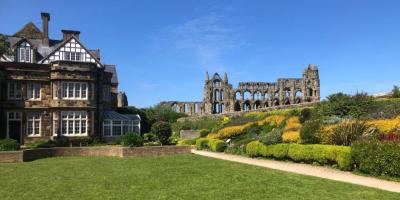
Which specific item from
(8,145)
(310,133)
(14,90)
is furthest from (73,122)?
(310,133)

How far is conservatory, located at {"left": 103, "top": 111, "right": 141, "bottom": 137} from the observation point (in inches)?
1560

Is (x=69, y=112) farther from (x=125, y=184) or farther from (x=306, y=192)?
(x=306, y=192)

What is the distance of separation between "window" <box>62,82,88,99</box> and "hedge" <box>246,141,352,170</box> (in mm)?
18016

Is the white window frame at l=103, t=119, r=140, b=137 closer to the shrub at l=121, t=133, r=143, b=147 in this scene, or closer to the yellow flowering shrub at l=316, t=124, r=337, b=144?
the shrub at l=121, t=133, r=143, b=147

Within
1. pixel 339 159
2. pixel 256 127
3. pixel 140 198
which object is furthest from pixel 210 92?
pixel 140 198

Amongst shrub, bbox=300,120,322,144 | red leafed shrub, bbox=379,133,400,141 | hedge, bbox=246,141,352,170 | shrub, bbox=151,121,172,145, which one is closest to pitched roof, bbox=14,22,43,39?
shrub, bbox=151,121,172,145

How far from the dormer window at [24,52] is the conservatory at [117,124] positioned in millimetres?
8433

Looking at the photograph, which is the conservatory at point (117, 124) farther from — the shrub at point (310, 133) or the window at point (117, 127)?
the shrub at point (310, 133)

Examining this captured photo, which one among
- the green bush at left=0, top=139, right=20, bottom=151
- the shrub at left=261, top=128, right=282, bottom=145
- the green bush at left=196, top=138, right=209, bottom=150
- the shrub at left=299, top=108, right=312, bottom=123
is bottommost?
the green bush at left=196, top=138, right=209, bottom=150

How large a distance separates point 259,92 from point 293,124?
215 ft

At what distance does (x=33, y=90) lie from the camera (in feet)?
121

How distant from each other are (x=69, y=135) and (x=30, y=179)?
2217 cm

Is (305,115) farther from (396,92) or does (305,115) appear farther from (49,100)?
(49,100)

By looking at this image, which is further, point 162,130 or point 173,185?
point 162,130
